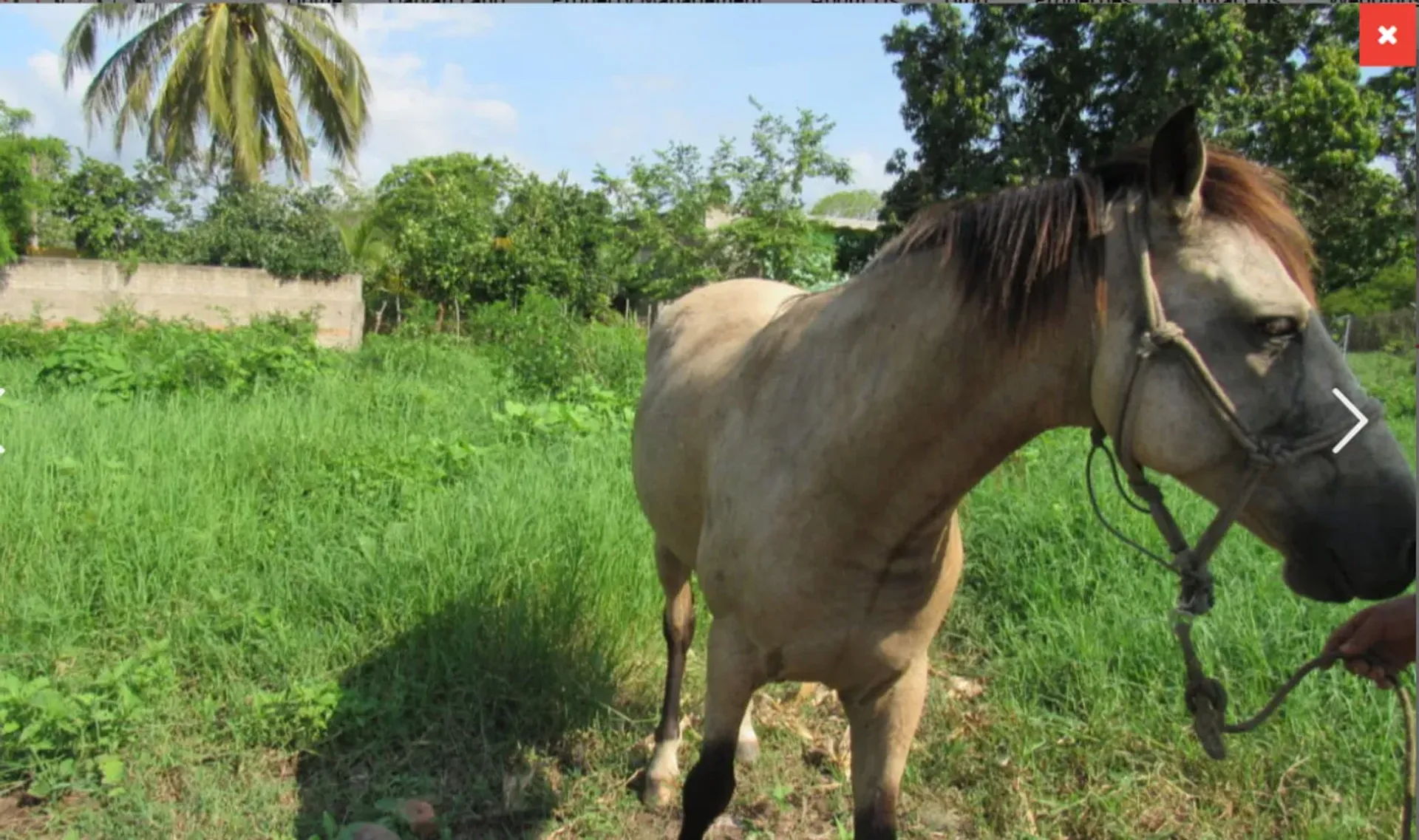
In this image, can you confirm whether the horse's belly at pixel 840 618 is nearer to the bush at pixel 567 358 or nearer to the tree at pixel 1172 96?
the bush at pixel 567 358

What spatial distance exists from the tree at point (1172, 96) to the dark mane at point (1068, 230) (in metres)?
12.5

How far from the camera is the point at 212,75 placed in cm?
1917

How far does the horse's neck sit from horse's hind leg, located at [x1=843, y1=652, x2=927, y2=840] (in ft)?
2.18

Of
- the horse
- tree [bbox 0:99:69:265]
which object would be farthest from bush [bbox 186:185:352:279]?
the horse

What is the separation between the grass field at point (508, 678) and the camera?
9.59 ft

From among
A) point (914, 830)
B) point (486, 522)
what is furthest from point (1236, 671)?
point (486, 522)

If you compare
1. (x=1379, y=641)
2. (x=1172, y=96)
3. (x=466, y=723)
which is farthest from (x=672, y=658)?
(x=1172, y=96)

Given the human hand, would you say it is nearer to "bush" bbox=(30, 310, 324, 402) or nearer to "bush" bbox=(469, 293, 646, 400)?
"bush" bbox=(469, 293, 646, 400)

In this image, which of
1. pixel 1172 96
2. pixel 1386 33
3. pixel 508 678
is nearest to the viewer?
pixel 1386 33

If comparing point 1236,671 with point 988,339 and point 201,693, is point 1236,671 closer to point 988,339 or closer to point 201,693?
point 988,339

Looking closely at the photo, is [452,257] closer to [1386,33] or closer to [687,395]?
[687,395]

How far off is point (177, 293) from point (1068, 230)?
61.3 ft

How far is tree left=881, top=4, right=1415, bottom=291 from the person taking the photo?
14.0 metres

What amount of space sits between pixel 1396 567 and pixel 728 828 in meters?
2.27
